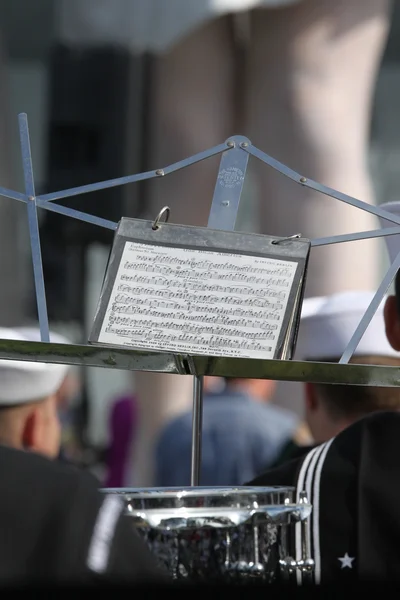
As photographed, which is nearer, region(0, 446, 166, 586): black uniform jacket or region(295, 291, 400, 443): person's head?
region(0, 446, 166, 586): black uniform jacket

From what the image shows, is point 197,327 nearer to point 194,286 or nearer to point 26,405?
point 194,286

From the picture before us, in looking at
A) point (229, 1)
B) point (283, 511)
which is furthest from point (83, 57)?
point (283, 511)

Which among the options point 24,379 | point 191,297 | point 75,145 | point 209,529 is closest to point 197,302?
point 191,297

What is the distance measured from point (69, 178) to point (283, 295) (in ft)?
12.6

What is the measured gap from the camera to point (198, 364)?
4.49 feet

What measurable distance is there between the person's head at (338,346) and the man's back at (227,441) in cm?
118

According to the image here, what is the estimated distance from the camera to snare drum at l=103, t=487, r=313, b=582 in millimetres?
1262

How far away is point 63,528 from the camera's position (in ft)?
2.74

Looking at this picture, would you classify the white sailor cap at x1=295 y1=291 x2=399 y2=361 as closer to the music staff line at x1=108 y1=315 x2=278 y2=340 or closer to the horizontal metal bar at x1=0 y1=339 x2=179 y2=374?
the music staff line at x1=108 y1=315 x2=278 y2=340

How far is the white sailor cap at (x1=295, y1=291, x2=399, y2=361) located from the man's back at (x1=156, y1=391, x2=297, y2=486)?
1211 mm

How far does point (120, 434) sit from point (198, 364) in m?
4.35

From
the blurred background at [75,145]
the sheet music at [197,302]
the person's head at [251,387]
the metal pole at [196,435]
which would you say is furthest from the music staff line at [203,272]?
the blurred background at [75,145]

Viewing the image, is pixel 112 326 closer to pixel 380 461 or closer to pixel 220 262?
pixel 220 262

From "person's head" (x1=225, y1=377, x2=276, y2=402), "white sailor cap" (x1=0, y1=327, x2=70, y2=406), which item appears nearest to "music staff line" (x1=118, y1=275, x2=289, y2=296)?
"white sailor cap" (x1=0, y1=327, x2=70, y2=406)
